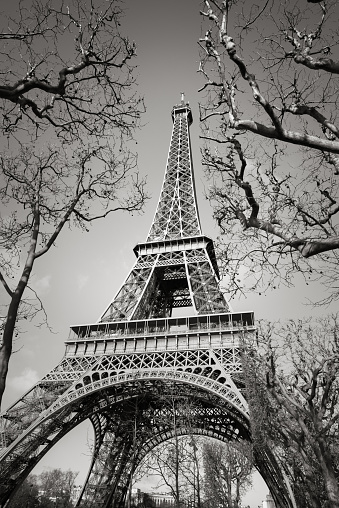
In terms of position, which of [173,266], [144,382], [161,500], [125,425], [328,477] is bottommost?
[161,500]

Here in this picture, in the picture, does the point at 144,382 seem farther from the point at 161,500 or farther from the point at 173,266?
the point at 161,500

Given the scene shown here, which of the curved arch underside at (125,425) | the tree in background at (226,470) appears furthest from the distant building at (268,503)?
the curved arch underside at (125,425)

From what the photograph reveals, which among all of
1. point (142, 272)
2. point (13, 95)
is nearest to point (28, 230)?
point (13, 95)

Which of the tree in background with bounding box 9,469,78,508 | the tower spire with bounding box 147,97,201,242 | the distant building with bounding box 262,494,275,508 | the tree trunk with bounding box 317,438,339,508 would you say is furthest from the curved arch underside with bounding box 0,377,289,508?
the distant building with bounding box 262,494,275,508

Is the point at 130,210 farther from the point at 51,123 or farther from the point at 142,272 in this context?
the point at 142,272

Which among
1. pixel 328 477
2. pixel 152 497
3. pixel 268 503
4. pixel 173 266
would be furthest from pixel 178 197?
pixel 152 497

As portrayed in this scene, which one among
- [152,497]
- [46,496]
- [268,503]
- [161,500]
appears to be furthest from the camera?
[161,500]
